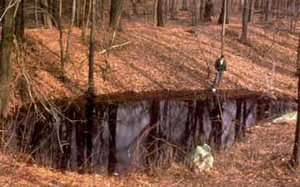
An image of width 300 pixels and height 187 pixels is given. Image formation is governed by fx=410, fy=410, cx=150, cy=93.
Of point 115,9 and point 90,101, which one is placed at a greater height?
point 115,9

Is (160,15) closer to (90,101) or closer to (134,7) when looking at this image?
(134,7)

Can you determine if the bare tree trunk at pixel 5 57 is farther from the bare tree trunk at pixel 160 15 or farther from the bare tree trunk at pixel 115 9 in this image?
the bare tree trunk at pixel 160 15

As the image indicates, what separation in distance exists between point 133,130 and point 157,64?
28.2 ft

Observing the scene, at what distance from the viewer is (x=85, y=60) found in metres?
23.3

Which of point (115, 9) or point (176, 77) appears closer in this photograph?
point (176, 77)

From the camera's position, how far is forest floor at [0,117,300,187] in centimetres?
1012

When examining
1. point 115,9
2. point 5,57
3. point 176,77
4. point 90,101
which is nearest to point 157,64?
point 176,77

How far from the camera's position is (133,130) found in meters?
17.1

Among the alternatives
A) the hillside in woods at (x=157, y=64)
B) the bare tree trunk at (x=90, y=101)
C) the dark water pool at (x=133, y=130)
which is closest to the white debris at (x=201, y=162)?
the dark water pool at (x=133, y=130)

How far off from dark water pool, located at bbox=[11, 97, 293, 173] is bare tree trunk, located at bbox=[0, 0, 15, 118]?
1.12 metres

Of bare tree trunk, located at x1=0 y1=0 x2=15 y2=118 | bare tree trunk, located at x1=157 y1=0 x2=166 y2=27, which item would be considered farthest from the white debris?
bare tree trunk, located at x1=157 y1=0 x2=166 y2=27

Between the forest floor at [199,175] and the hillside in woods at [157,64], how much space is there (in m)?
8.81

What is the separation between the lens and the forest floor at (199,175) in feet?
33.2

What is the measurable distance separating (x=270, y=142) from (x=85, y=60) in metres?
12.4
